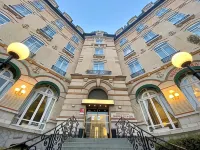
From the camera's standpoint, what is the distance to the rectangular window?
12.1m

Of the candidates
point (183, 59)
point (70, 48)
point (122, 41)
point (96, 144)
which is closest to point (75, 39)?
point (70, 48)

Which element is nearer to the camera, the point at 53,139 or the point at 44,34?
the point at 53,139

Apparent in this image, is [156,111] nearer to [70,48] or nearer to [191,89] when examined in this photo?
[191,89]

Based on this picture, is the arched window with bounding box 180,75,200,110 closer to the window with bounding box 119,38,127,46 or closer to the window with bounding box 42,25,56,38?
the window with bounding box 119,38,127,46

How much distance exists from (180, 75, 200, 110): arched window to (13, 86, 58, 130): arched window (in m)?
9.88

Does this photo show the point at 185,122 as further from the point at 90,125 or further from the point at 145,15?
the point at 145,15

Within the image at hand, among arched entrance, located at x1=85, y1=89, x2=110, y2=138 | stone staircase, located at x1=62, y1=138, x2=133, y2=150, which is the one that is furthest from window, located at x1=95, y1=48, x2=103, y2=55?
stone staircase, located at x1=62, y1=138, x2=133, y2=150

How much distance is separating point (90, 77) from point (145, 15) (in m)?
13.4

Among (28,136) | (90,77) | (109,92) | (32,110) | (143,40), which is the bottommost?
(28,136)

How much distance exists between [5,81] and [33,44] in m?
4.78

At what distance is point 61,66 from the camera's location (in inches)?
477

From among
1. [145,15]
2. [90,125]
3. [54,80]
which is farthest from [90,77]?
[145,15]

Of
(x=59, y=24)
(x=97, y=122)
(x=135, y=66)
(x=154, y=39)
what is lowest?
(x=97, y=122)

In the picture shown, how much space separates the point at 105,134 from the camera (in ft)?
28.1
